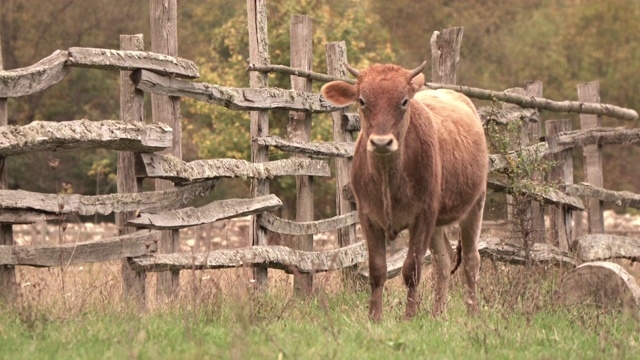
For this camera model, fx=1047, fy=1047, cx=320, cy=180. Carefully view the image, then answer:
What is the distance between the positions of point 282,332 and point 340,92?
2.37m

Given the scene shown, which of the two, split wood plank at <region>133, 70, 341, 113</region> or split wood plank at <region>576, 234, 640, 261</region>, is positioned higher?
split wood plank at <region>133, 70, 341, 113</region>

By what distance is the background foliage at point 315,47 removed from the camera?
22.7 meters

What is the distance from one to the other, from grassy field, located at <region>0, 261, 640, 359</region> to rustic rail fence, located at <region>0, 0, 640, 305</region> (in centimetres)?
36

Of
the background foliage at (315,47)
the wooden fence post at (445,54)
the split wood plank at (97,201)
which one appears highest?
the background foliage at (315,47)

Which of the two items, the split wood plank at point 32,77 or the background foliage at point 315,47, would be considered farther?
the background foliage at point 315,47

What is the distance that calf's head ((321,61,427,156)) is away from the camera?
21.6ft

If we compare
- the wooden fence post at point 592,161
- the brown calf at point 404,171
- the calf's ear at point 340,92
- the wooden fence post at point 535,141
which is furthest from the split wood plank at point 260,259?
the wooden fence post at point 592,161

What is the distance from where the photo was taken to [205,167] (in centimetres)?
813

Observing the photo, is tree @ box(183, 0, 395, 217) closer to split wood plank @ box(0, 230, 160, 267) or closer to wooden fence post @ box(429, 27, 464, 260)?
wooden fence post @ box(429, 27, 464, 260)

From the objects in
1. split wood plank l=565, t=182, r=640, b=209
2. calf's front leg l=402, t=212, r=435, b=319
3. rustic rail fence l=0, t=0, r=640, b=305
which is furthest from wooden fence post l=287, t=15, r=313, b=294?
split wood plank l=565, t=182, r=640, b=209

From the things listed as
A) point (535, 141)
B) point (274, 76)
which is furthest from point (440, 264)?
point (274, 76)

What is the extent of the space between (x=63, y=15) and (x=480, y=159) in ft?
71.3

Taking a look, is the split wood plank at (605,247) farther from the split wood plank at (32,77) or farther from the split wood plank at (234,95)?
the split wood plank at (32,77)

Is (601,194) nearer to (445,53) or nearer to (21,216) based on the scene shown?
(445,53)
